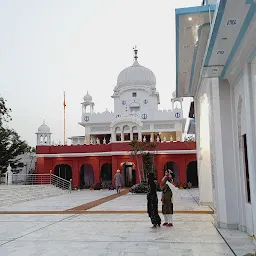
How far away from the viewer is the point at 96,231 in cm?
739

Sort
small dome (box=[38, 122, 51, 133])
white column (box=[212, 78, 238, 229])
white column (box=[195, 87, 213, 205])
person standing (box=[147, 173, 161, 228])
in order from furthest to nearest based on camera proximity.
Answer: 1. small dome (box=[38, 122, 51, 133])
2. white column (box=[195, 87, 213, 205])
3. person standing (box=[147, 173, 161, 228])
4. white column (box=[212, 78, 238, 229])

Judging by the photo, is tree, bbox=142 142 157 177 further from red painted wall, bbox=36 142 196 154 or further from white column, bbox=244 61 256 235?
white column, bbox=244 61 256 235

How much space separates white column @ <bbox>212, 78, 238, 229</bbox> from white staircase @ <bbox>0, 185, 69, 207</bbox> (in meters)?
9.59

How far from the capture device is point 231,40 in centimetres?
557

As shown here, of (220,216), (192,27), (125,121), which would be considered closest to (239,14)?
(192,27)

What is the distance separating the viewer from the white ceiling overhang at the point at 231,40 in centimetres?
460

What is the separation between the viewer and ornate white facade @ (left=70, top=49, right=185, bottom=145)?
97.8ft

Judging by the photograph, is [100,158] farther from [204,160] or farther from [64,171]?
[204,160]

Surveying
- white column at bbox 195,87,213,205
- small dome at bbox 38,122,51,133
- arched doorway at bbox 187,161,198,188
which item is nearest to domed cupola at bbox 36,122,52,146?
small dome at bbox 38,122,51,133

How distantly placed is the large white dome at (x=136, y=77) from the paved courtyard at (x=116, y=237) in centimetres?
2336

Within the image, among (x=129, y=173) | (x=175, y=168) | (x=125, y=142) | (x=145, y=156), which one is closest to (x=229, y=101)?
(x=145, y=156)

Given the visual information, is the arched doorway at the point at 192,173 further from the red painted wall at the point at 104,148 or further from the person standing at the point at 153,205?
the person standing at the point at 153,205

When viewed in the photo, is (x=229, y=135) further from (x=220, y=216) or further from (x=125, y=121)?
(x=125, y=121)

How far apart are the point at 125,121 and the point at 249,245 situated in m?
21.1
